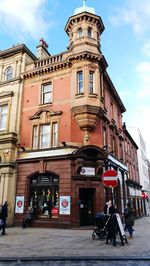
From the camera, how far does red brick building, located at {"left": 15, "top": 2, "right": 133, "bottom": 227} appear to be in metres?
16.3

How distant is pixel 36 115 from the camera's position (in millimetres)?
19406

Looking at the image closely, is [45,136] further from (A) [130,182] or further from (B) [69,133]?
(A) [130,182]

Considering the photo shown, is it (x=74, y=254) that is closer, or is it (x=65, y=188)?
(x=74, y=254)

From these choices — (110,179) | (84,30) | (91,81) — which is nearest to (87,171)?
(110,179)

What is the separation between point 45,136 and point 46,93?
13.2ft

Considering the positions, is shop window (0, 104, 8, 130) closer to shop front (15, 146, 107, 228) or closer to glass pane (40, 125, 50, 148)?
glass pane (40, 125, 50, 148)

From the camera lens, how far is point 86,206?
1658 centimetres

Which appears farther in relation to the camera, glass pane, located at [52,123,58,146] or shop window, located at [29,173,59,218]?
glass pane, located at [52,123,58,146]

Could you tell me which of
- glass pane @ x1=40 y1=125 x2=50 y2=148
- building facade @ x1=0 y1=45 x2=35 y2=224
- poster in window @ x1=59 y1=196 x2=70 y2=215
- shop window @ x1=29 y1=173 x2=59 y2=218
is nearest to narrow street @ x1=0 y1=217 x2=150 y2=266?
poster in window @ x1=59 y1=196 x2=70 y2=215

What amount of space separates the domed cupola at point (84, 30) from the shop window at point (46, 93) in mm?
3917

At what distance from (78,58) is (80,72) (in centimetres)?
115

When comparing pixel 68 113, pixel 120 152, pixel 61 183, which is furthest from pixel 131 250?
pixel 120 152

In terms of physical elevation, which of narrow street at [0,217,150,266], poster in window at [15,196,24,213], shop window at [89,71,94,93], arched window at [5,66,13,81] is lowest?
narrow street at [0,217,150,266]

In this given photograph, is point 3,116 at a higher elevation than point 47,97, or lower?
lower
